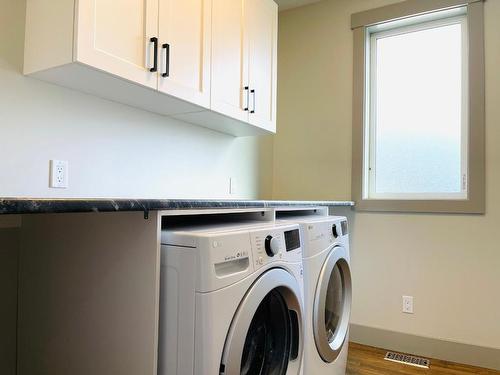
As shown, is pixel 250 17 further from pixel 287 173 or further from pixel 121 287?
pixel 121 287

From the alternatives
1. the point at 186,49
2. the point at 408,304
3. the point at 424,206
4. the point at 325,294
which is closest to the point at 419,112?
the point at 424,206

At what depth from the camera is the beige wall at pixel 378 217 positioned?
2227mm

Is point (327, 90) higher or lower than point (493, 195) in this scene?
higher

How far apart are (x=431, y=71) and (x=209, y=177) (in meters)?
1.71

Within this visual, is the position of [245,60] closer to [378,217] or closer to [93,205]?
[378,217]

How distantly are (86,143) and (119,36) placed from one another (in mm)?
488

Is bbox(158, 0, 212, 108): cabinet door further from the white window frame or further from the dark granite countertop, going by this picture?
the white window frame

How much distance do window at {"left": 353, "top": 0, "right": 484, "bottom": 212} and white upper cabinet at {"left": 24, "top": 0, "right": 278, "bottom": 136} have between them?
821 mm

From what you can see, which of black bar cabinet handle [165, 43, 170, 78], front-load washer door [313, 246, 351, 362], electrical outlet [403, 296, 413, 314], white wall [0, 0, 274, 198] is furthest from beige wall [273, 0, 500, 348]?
black bar cabinet handle [165, 43, 170, 78]

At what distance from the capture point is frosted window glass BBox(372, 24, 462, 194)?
2428 millimetres

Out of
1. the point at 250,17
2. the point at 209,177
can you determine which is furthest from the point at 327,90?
the point at 209,177

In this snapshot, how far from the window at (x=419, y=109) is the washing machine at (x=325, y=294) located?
844mm

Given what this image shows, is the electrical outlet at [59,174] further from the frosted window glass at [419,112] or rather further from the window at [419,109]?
the frosted window glass at [419,112]

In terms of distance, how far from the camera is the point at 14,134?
132cm
